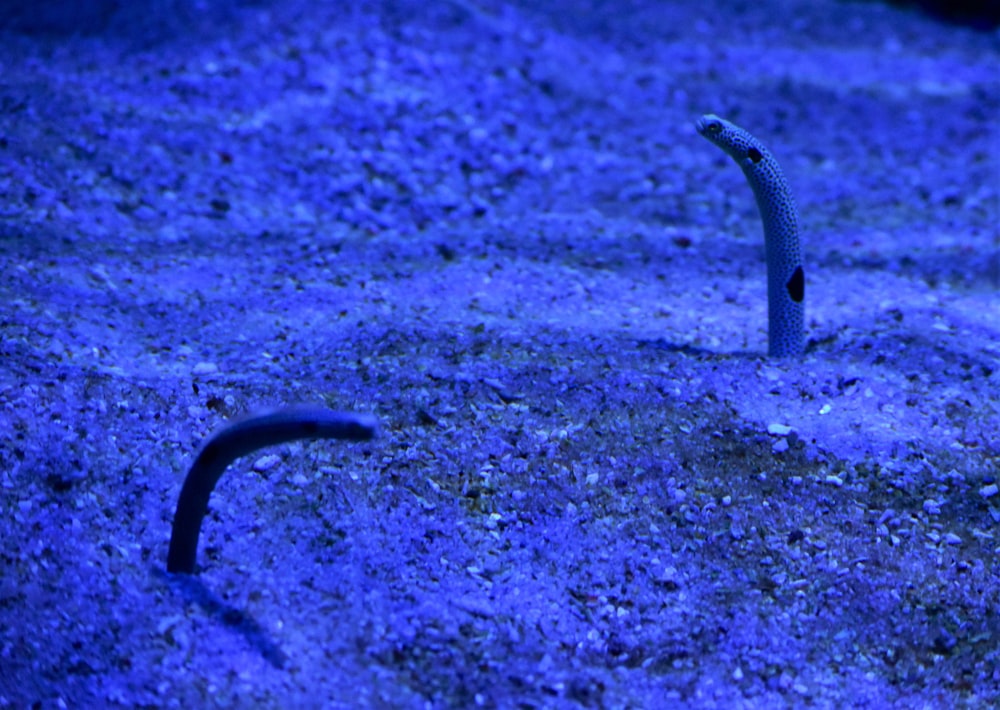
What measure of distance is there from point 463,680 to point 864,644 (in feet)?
3.27

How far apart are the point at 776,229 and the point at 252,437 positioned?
2.05m

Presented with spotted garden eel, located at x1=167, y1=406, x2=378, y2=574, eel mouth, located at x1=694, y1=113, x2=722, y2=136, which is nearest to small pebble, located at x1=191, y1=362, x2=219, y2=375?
spotted garden eel, located at x1=167, y1=406, x2=378, y2=574

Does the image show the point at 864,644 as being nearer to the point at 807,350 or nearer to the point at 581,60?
the point at 807,350

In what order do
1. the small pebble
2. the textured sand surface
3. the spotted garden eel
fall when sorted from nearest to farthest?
the spotted garden eel
the textured sand surface
the small pebble

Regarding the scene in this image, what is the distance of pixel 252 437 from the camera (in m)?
1.81

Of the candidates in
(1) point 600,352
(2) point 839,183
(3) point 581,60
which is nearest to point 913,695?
(1) point 600,352

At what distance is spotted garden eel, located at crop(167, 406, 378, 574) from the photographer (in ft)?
5.79

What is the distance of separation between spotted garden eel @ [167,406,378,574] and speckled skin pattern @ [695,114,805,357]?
1771 millimetres

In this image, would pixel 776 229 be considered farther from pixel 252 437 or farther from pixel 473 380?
pixel 252 437

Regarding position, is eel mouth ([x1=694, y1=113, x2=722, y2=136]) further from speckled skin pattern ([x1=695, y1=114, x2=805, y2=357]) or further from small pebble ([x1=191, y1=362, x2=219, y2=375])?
small pebble ([x1=191, y1=362, x2=219, y2=375])

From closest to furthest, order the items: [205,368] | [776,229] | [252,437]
Answer: [252,437], [205,368], [776,229]

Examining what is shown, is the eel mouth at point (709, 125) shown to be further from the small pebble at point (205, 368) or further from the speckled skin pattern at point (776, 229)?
the small pebble at point (205, 368)

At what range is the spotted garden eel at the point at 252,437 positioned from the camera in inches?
69.5

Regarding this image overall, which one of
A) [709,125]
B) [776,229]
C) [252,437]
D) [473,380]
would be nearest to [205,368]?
[473,380]
